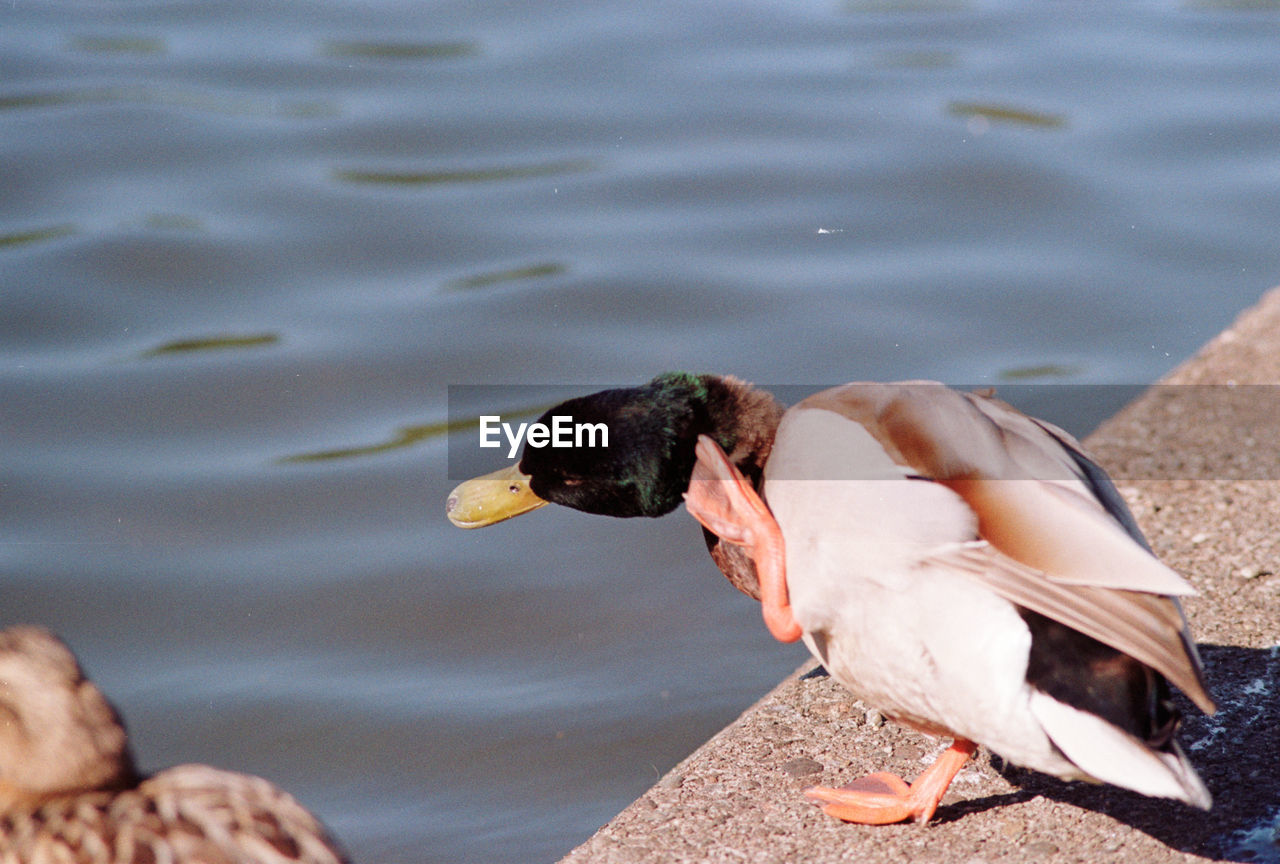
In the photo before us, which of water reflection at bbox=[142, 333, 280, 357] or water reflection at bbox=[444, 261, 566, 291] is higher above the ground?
water reflection at bbox=[444, 261, 566, 291]

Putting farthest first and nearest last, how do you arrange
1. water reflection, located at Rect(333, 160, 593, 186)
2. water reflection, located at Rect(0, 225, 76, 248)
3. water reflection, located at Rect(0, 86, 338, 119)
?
water reflection, located at Rect(0, 86, 338, 119), water reflection, located at Rect(333, 160, 593, 186), water reflection, located at Rect(0, 225, 76, 248)

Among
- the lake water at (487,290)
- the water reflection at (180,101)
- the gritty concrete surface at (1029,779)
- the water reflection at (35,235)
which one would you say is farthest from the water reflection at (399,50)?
the gritty concrete surface at (1029,779)

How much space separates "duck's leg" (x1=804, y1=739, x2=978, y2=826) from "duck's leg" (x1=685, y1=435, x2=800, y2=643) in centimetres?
34

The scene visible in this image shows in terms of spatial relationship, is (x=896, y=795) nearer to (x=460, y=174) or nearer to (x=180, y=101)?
(x=460, y=174)

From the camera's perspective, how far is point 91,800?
2.35 m

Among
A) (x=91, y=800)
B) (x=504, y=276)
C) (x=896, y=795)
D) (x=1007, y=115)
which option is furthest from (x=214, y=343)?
(x=1007, y=115)

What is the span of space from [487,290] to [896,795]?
13.2 ft

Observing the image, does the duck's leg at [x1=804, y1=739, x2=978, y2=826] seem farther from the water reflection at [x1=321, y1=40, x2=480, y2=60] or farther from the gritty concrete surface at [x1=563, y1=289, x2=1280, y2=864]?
the water reflection at [x1=321, y1=40, x2=480, y2=60]

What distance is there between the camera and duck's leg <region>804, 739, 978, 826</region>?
9.46 ft

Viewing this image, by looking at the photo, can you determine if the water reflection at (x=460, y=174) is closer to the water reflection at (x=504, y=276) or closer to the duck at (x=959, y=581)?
the water reflection at (x=504, y=276)

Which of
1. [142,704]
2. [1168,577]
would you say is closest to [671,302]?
[142,704]

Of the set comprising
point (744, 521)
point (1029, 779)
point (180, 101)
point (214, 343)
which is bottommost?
point (1029, 779)

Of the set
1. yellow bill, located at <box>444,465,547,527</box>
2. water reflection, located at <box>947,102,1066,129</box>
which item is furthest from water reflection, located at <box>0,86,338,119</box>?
yellow bill, located at <box>444,465,547,527</box>

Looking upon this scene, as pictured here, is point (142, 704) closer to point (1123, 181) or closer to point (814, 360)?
point (814, 360)
